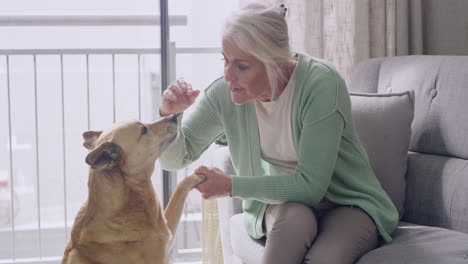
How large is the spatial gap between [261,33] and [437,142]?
31.1 inches

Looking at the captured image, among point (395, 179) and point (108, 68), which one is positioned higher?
point (108, 68)

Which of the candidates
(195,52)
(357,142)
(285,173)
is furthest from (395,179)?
(195,52)

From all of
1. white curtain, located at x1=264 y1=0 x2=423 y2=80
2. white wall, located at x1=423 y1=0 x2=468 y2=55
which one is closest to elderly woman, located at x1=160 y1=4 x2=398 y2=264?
white curtain, located at x1=264 y1=0 x2=423 y2=80

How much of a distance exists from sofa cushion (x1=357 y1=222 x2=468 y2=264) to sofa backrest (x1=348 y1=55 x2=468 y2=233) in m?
0.19

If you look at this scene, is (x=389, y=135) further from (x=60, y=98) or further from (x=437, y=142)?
(x=60, y=98)

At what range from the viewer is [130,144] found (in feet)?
4.92

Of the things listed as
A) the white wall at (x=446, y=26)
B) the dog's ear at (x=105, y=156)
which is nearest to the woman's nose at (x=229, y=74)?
the dog's ear at (x=105, y=156)

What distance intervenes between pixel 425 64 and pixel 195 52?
1.32 metres

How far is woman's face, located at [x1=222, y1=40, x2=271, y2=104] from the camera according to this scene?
1.78 m

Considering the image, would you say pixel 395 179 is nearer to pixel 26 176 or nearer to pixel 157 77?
pixel 157 77

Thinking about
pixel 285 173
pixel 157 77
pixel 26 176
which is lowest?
pixel 26 176

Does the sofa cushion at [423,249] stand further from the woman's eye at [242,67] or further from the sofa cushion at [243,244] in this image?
the woman's eye at [242,67]

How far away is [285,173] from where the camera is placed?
6.24 ft

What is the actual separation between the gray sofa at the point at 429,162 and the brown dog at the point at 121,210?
49 centimetres
